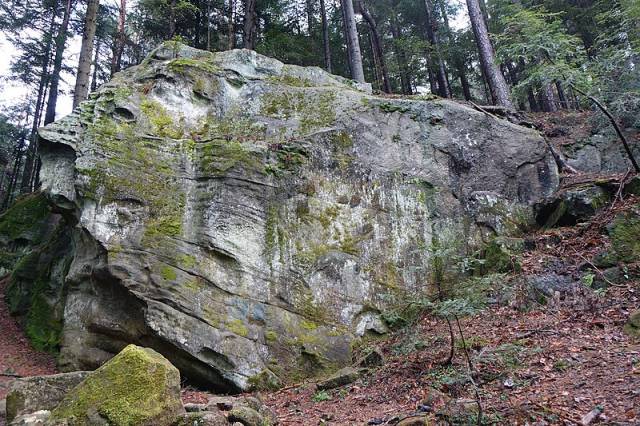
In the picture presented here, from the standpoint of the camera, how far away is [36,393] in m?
5.10

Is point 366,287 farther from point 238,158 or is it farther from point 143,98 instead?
point 143,98

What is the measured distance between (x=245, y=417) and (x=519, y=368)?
10.7 ft

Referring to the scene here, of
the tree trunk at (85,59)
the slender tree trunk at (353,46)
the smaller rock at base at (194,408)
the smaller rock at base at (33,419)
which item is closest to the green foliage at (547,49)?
the slender tree trunk at (353,46)

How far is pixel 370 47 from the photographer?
23.9 metres

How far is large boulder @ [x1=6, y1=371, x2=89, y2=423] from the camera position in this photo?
194 inches

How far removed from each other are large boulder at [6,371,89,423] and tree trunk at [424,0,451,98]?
18.8m

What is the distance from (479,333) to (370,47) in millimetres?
20336

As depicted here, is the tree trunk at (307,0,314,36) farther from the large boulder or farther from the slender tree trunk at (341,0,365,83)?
the large boulder

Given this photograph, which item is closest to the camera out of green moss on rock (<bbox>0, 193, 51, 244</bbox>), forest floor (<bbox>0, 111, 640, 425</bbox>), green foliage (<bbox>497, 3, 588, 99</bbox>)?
forest floor (<bbox>0, 111, 640, 425</bbox>)

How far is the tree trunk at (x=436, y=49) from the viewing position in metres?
19.8

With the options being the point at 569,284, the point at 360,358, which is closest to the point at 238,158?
the point at 360,358

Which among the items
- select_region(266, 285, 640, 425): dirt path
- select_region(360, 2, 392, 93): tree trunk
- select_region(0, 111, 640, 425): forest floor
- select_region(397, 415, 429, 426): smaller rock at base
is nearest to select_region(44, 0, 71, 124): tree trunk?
select_region(360, 2, 392, 93): tree trunk

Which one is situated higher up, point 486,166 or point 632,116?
point 632,116

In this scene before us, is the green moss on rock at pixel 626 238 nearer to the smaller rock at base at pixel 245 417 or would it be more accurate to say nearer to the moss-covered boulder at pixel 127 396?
the smaller rock at base at pixel 245 417
